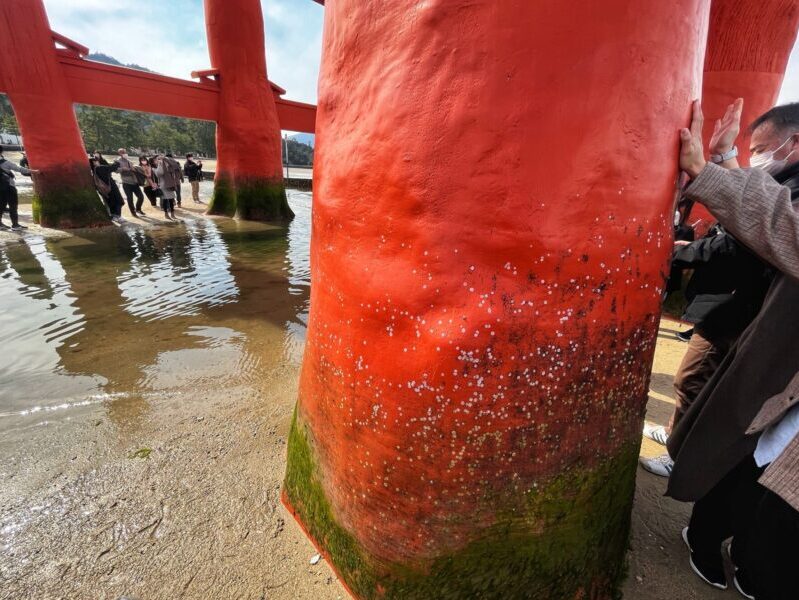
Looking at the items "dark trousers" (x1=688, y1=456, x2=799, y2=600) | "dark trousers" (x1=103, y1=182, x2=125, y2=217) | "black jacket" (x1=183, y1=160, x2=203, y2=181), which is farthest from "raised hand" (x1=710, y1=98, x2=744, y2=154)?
"black jacket" (x1=183, y1=160, x2=203, y2=181)

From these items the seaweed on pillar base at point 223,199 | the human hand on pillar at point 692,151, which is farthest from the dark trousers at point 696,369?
the seaweed on pillar base at point 223,199

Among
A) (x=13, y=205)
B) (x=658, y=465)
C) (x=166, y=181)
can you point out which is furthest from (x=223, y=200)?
(x=658, y=465)

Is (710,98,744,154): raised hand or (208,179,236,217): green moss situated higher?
(710,98,744,154): raised hand

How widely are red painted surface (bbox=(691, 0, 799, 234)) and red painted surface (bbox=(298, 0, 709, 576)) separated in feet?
14.3

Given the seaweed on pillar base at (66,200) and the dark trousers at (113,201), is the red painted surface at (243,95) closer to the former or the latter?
the dark trousers at (113,201)

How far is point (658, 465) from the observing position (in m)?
2.39

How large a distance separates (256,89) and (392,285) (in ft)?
40.2

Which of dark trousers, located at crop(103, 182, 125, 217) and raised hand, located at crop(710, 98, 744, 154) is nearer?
raised hand, located at crop(710, 98, 744, 154)

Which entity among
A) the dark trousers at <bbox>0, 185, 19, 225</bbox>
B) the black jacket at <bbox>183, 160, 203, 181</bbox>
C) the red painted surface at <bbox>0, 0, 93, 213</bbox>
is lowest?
the dark trousers at <bbox>0, 185, 19, 225</bbox>

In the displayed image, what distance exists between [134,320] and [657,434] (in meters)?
5.25

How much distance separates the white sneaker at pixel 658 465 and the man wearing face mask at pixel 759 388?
801 millimetres

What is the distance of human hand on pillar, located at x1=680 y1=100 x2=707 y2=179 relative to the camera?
1.23 meters

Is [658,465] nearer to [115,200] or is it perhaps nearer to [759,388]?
[759,388]

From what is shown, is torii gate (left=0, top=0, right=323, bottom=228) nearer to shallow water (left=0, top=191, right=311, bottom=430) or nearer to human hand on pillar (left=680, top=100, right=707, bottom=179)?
shallow water (left=0, top=191, right=311, bottom=430)
